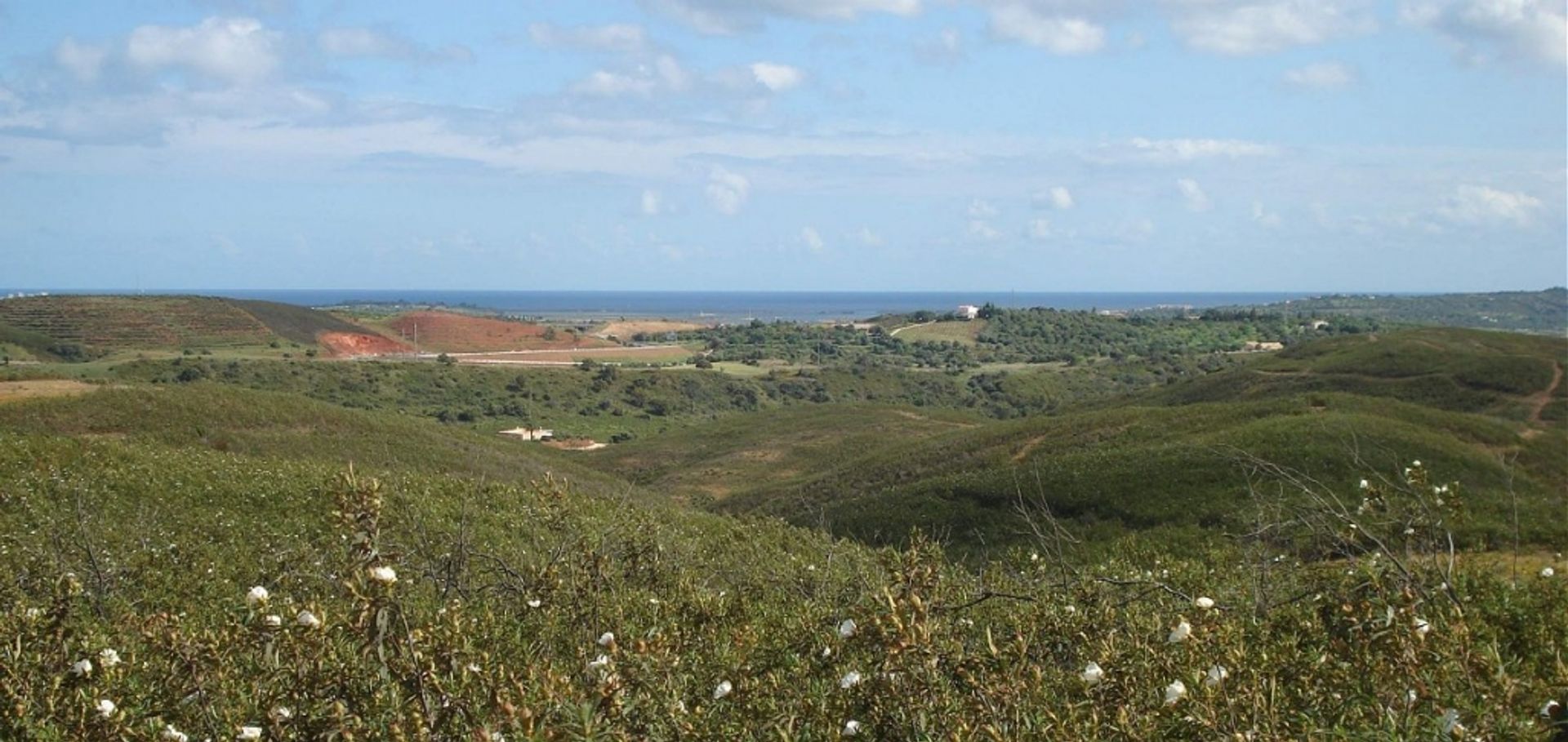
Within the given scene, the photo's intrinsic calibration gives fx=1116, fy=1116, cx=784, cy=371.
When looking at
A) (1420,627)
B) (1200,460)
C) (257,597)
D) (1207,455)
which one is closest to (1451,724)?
(1420,627)

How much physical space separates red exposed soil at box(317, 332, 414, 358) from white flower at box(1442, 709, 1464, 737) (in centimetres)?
10766

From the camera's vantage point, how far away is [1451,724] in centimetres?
374

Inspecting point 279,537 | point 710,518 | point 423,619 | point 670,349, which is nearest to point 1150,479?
point 710,518

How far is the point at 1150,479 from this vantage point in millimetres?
29062

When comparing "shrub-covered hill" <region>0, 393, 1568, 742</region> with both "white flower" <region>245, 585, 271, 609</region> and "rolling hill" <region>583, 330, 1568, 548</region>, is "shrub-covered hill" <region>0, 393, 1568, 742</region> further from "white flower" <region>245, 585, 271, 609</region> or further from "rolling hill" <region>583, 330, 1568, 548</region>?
"rolling hill" <region>583, 330, 1568, 548</region>

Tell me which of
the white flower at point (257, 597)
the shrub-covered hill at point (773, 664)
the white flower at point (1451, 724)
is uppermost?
the white flower at point (257, 597)

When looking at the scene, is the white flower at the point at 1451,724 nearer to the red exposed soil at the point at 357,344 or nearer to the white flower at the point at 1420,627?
the white flower at the point at 1420,627

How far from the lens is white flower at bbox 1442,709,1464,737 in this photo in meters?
3.67

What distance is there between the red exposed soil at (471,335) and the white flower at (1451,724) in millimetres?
117384

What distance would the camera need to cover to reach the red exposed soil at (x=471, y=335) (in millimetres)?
121188

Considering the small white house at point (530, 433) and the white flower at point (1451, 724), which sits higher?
the white flower at point (1451, 724)

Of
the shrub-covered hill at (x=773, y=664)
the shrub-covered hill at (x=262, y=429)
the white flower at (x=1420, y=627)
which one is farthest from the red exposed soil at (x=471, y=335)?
the white flower at (x=1420, y=627)

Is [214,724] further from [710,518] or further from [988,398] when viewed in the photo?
[988,398]

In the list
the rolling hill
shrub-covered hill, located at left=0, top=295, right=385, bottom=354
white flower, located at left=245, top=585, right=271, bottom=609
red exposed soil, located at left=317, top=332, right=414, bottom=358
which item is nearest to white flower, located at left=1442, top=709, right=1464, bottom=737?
white flower, located at left=245, top=585, right=271, bottom=609
